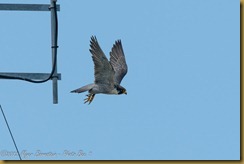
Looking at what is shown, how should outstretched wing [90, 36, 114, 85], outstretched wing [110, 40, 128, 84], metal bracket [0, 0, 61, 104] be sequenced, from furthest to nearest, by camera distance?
outstretched wing [110, 40, 128, 84], outstretched wing [90, 36, 114, 85], metal bracket [0, 0, 61, 104]

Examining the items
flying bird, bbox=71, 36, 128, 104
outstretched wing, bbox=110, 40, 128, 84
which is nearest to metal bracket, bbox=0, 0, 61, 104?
flying bird, bbox=71, 36, 128, 104

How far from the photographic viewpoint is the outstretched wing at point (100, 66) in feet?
32.5

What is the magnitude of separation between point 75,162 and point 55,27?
6.06 feet

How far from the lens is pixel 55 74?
5.45 metres

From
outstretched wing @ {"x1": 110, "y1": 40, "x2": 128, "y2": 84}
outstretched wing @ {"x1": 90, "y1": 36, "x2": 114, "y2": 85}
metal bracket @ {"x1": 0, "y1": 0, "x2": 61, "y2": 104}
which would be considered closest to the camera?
metal bracket @ {"x1": 0, "y1": 0, "x2": 61, "y2": 104}

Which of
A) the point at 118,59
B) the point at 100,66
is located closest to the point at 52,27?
the point at 100,66

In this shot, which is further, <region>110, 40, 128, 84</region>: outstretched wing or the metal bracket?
<region>110, 40, 128, 84</region>: outstretched wing

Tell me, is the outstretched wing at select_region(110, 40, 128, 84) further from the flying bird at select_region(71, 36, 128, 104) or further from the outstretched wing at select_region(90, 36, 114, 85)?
the outstretched wing at select_region(90, 36, 114, 85)

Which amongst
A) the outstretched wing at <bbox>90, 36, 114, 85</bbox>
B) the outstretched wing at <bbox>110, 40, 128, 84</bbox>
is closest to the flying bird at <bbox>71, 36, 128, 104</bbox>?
the outstretched wing at <bbox>90, 36, 114, 85</bbox>

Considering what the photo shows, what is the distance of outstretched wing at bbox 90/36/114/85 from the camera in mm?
9914

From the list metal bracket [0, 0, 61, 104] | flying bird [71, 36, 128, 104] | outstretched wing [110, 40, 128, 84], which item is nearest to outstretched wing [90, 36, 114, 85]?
flying bird [71, 36, 128, 104]

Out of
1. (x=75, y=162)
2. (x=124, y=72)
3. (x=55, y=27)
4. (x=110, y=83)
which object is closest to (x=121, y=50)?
(x=124, y=72)

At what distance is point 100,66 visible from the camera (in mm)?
10273

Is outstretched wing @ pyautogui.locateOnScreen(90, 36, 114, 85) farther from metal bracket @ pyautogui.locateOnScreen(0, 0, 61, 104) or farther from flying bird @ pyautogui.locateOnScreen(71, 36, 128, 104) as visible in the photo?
metal bracket @ pyautogui.locateOnScreen(0, 0, 61, 104)
